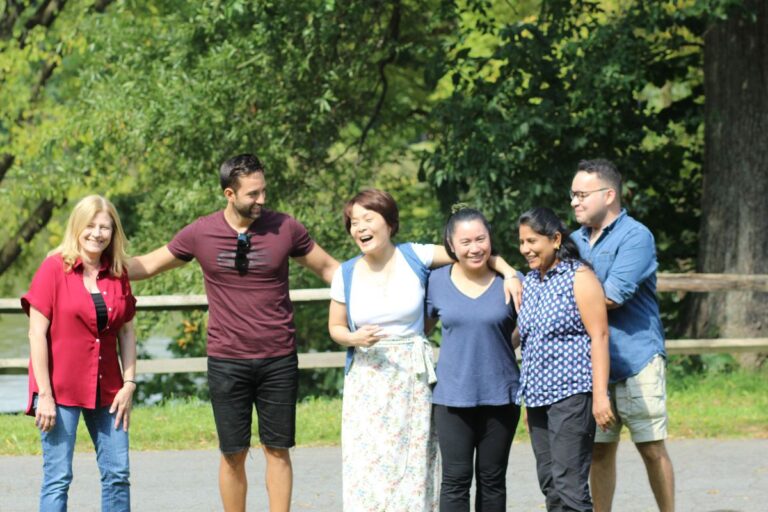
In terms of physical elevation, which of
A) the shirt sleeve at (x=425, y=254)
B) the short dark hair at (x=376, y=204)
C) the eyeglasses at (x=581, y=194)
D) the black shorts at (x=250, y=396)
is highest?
the eyeglasses at (x=581, y=194)

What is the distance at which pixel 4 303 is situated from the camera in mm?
10633

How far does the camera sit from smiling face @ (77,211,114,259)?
579 cm

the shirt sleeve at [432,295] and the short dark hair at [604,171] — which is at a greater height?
the short dark hair at [604,171]

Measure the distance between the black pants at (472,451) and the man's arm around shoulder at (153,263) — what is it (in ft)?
5.15

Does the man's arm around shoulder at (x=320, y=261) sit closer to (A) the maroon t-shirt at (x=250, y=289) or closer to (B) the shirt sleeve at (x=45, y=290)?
(A) the maroon t-shirt at (x=250, y=289)

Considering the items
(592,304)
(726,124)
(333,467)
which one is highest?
(726,124)

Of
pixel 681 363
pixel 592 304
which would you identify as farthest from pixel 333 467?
pixel 681 363

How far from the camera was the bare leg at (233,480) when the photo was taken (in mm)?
6383

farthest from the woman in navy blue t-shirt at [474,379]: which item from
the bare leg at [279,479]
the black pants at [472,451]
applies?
the bare leg at [279,479]

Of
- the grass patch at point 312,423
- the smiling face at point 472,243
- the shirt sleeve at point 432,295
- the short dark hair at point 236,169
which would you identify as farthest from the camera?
the grass patch at point 312,423

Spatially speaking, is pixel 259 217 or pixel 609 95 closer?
pixel 259 217

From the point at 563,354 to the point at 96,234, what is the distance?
6.99 ft

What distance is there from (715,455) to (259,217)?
413 cm

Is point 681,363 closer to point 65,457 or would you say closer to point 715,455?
point 715,455
